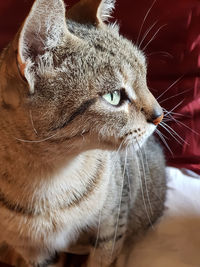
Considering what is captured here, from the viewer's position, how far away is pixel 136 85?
3.02 feet

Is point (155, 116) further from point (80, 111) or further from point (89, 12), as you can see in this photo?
point (89, 12)

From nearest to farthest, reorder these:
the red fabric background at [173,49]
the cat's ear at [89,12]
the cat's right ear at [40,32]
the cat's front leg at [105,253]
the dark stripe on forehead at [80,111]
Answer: the cat's right ear at [40,32] → the dark stripe on forehead at [80,111] → the cat's ear at [89,12] → the cat's front leg at [105,253] → the red fabric background at [173,49]

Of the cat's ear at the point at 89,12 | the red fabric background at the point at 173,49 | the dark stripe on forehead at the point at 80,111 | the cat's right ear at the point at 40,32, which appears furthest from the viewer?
the red fabric background at the point at 173,49

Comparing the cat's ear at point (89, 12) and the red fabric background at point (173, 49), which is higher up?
the cat's ear at point (89, 12)

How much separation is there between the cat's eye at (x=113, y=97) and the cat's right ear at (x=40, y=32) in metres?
0.17

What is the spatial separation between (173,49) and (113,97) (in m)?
0.63

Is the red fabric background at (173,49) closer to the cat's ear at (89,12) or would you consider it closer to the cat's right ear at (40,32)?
the cat's ear at (89,12)

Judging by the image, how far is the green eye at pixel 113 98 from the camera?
0.87 m

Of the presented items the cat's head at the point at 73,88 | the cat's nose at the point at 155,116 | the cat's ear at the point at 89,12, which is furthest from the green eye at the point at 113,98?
the cat's ear at the point at 89,12

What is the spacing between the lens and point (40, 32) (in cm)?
78

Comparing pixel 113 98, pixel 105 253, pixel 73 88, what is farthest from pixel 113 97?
pixel 105 253

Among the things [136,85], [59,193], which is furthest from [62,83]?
[59,193]

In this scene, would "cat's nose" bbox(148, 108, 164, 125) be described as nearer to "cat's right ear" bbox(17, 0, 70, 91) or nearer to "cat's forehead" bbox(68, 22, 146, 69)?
"cat's forehead" bbox(68, 22, 146, 69)

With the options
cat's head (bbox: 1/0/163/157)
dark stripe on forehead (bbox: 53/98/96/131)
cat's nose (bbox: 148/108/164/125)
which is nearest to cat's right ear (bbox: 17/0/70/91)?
cat's head (bbox: 1/0/163/157)
